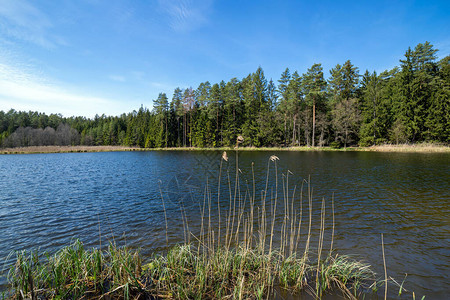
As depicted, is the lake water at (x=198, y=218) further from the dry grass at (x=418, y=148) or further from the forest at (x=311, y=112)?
the forest at (x=311, y=112)

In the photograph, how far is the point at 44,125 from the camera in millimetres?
92375

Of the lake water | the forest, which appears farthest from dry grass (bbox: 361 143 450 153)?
the lake water

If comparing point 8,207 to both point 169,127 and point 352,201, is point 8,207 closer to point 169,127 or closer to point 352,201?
point 352,201

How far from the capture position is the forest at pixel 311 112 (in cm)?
4050

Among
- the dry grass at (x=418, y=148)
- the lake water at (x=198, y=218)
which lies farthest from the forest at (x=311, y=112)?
the lake water at (x=198, y=218)

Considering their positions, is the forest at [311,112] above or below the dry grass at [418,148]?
above

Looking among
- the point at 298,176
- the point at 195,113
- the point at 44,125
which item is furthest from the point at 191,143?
the point at 44,125

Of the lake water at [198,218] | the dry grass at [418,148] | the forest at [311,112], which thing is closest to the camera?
the lake water at [198,218]

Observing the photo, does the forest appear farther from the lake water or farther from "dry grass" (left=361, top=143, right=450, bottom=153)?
the lake water

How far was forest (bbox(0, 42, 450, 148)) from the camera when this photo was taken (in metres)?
40.5

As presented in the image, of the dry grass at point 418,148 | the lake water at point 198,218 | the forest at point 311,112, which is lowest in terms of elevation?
the lake water at point 198,218

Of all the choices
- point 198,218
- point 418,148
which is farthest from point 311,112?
point 198,218

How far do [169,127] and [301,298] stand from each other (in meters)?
69.6

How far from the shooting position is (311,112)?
4950 cm
